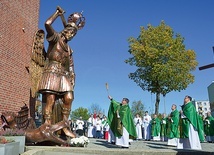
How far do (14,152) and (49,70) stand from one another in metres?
3.17

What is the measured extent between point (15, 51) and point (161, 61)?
14.8 meters

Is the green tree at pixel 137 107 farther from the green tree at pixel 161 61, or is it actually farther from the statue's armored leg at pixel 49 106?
the statue's armored leg at pixel 49 106

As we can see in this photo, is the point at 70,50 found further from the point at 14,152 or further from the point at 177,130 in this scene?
the point at 177,130

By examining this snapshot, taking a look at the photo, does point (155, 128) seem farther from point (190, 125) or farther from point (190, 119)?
point (190, 119)

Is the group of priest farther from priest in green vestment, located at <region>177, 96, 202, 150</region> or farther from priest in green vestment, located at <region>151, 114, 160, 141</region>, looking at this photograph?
priest in green vestment, located at <region>151, 114, 160, 141</region>

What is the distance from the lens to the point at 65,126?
274 inches

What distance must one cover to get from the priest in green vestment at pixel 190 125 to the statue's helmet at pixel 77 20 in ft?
13.5

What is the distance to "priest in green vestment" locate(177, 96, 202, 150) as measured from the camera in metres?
8.17

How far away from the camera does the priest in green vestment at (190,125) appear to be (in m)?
8.17

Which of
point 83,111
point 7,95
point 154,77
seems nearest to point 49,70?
point 7,95

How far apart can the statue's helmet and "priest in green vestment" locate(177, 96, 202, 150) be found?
4103mm

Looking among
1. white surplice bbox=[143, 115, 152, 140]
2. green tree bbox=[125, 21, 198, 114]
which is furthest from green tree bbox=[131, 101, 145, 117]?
white surplice bbox=[143, 115, 152, 140]

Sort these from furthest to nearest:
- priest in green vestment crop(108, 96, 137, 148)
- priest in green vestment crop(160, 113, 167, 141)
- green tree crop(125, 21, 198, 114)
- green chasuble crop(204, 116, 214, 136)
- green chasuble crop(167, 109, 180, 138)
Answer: green tree crop(125, 21, 198, 114) < green chasuble crop(204, 116, 214, 136) < priest in green vestment crop(160, 113, 167, 141) < green chasuble crop(167, 109, 180, 138) < priest in green vestment crop(108, 96, 137, 148)

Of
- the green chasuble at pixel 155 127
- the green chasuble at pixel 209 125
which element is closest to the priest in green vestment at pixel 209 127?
the green chasuble at pixel 209 125
